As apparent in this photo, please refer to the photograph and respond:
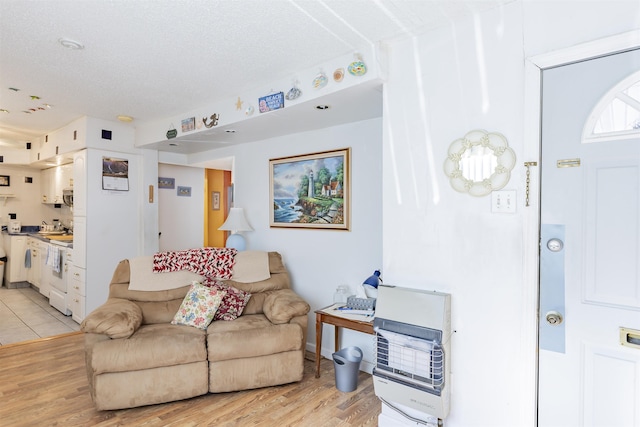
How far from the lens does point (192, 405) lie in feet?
8.07

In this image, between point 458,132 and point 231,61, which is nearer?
point 458,132

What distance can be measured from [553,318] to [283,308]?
1.80 m

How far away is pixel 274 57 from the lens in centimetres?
242


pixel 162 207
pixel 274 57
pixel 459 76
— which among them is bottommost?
pixel 162 207

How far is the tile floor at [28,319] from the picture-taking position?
12.4ft

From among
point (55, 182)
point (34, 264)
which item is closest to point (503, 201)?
point (55, 182)

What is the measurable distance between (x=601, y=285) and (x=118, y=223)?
14.9 feet

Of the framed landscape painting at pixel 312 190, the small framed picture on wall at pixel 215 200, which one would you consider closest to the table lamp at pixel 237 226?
the framed landscape painting at pixel 312 190

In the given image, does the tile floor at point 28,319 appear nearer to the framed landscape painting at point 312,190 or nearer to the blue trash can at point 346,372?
the framed landscape painting at point 312,190

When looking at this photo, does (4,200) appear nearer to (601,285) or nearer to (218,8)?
(218,8)

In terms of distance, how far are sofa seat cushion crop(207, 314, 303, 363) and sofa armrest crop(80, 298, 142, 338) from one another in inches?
21.0

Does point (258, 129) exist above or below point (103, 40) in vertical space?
below

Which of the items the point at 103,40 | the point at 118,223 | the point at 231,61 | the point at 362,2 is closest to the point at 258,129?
the point at 231,61

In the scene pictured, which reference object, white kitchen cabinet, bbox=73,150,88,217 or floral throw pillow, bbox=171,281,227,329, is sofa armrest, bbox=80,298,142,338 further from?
white kitchen cabinet, bbox=73,150,88,217
